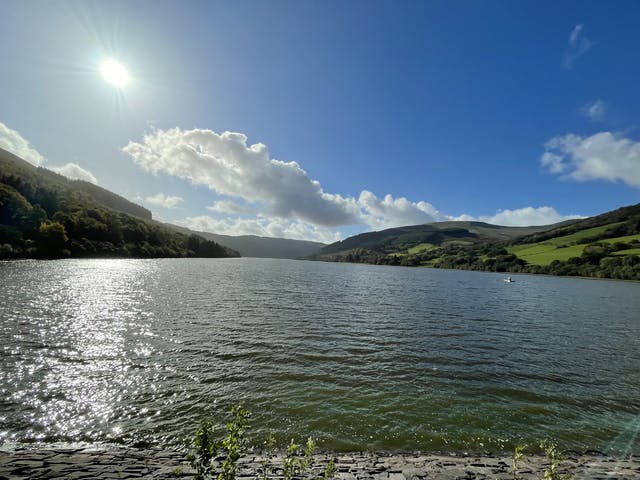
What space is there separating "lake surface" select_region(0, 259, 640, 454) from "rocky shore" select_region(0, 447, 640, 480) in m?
0.89

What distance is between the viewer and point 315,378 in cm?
1878

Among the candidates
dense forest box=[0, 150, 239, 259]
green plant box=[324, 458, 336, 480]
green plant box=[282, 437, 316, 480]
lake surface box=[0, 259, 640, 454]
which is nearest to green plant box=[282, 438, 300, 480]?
green plant box=[282, 437, 316, 480]

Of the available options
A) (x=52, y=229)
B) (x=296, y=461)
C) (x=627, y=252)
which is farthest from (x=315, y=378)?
(x=627, y=252)

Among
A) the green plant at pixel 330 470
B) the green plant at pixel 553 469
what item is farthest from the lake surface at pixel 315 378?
the green plant at pixel 330 470

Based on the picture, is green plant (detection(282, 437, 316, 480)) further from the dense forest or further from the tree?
the tree

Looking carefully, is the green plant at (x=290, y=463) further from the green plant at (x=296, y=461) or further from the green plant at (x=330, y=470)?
the green plant at (x=330, y=470)

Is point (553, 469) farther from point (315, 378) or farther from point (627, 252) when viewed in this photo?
point (627, 252)

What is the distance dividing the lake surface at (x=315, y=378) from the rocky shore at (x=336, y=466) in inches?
35.1

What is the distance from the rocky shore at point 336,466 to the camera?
9859mm

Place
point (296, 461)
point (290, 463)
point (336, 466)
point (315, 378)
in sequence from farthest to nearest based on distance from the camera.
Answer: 1. point (315, 378)
2. point (336, 466)
3. point (296, 461)
4. point (290, 463)

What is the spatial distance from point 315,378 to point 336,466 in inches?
316

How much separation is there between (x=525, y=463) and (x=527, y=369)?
13.3 metres

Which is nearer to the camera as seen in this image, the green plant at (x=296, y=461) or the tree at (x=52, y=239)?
the green plant at (x=296, y=461)

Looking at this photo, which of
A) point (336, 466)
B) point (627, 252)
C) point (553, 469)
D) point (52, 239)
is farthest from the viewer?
point (627, 252)
